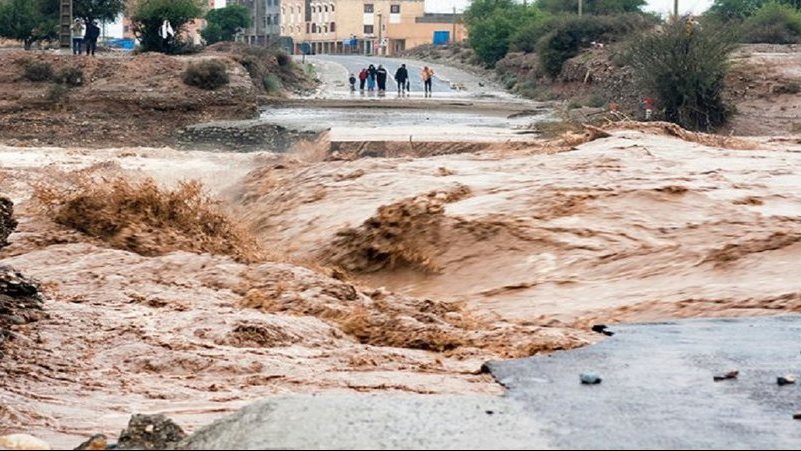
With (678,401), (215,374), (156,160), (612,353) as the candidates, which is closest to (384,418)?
(678,401)

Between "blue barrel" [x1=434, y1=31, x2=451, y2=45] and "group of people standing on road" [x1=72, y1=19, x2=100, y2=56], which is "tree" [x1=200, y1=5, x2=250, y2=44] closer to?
"group of people standing on road" [x1=72, y1=19, x2=100, y2=56]

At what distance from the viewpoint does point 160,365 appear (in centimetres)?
1162

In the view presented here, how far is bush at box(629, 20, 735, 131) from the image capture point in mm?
42688

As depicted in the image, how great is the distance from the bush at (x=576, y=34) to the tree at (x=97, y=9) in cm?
1863

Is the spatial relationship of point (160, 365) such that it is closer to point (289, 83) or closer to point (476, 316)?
point (476, 316)

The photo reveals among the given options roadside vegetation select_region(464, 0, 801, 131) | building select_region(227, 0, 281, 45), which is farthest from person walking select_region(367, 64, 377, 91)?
building select_region(227, 0, 281, 45)

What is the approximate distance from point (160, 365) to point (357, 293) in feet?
11.8

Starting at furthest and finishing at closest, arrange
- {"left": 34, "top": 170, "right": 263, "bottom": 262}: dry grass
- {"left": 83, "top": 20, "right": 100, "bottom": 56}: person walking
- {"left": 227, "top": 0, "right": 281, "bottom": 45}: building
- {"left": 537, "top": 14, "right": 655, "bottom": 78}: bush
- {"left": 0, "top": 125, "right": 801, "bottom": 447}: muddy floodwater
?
{"left": 227, "top": 0, "right": 281, "bottom": 45}: building
{"left": 537, "top": 14, "right": 655, "bottom": 78}: bush
{"left": 83, "top": 20, "right": 100, "bottom": 56}: person walking
{"left": 34, "top": 170, "right": 263, "bottom": 262}: dry grass
{"left": 0, "top": 125, "right": 801, "bottom": 447}: muddy floodwater

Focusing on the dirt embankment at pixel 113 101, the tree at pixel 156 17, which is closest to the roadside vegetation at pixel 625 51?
the dirt embankment at pixel 113 101

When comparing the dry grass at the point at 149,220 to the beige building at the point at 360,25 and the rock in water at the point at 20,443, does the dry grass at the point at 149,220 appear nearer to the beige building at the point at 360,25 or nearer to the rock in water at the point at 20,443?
the rock in water at the point at 20,443

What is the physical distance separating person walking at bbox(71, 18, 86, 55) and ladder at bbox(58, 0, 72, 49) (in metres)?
0.50

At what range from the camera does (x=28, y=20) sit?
71750mm

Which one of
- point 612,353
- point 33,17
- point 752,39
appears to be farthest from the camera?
point 33,17

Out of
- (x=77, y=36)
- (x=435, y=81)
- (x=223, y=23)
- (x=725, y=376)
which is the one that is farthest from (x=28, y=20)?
(x=725, y=376)
